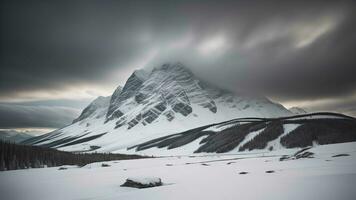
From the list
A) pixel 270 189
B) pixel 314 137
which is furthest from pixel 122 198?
pixel 314 137

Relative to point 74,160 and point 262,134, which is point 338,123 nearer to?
point 262,134

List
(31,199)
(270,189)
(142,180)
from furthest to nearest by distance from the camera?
(142,180) < (31,199) < (270,189)

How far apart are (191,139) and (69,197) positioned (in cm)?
18423

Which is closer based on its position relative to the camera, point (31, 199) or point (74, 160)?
point (31, 199)

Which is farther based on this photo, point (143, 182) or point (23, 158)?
point (23, 158)

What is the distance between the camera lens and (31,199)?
17.9m

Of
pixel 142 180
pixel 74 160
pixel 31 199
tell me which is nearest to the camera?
pixel 31 199

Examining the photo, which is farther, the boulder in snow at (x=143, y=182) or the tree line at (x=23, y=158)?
the tree line at (x=23, y=158)

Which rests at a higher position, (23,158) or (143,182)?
(143,182)

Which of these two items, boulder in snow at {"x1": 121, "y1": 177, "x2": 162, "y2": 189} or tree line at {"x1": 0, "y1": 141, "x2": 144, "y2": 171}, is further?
tree line at {"x1": 0, "y1": 141, "x2": 144, "y2": 171}

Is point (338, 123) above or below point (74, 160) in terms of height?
above

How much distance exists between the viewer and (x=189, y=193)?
16719 mm

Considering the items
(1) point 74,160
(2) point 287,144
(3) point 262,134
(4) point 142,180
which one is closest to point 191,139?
(3) point 262,134

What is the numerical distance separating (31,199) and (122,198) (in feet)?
26.1
